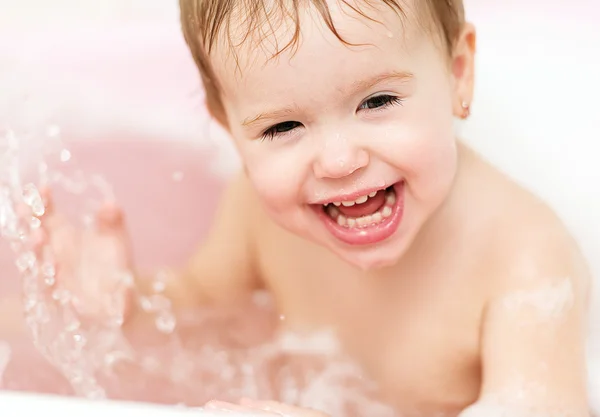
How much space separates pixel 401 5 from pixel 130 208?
0.80 m

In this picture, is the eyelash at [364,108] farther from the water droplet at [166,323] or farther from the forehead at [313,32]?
the water droplet at [166,323]

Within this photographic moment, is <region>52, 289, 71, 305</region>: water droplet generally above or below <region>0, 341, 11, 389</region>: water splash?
above

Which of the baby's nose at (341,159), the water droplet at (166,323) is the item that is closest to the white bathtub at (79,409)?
the baby's nose at (341,159)

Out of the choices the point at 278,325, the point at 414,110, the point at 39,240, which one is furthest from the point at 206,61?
the point at 278,325

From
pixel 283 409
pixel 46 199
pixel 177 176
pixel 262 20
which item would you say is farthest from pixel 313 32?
pixel 177 176

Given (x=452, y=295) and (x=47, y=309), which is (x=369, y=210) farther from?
(x=47, y=309)

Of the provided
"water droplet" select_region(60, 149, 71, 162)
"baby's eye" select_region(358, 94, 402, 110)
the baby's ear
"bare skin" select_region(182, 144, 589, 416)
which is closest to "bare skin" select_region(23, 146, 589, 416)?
"bare skin" select_region(182, 144, 589, 416)

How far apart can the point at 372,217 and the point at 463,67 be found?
0.21 m

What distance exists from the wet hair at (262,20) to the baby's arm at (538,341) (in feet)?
0.97

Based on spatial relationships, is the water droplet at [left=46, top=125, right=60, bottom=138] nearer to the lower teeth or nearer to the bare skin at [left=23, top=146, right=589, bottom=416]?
the bare skin at [left=23, top=146, right=589, bottom=416]

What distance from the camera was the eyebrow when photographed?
2.91 ft

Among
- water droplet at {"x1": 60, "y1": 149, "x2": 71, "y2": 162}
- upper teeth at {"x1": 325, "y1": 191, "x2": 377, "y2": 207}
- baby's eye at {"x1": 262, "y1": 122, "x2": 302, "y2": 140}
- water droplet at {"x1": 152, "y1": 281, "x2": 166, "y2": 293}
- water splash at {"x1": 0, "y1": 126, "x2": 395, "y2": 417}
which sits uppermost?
baby's eye at {"x1": 262, "y1": 122, "x2": 302, "y2": 140}

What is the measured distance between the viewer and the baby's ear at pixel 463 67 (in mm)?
1015

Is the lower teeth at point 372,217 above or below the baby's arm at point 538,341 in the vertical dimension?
above
